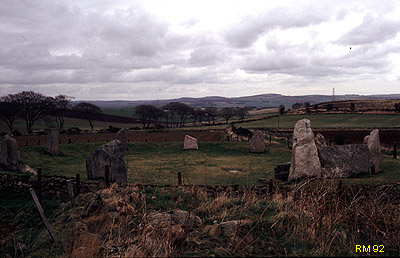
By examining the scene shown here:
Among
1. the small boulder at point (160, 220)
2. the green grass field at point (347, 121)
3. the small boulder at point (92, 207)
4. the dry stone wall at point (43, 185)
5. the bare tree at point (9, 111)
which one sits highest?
the bare tree at point (9, 111)

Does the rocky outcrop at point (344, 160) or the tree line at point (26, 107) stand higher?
the tree line at point (26, 107)

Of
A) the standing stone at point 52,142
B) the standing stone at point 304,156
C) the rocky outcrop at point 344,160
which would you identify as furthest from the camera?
the standing stone at point 52,142

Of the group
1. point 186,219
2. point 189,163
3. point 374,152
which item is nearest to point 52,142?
point 189,163

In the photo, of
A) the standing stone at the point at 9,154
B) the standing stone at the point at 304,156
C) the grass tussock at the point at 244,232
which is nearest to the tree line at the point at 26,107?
the standing stone at the point at 9,154

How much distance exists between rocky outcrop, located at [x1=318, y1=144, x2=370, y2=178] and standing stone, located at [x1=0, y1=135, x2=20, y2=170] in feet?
57.3

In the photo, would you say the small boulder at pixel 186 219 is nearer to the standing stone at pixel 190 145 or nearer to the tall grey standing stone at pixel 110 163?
the tall grey standing stone at pixel 110 163

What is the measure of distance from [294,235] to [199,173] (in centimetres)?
1347

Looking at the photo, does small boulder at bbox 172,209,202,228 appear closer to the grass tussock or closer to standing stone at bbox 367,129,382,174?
the grass tussock

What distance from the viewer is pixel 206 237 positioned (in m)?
5.68

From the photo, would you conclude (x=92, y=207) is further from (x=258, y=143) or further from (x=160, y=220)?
(x=258, y=143)

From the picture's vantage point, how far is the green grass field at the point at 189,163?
16430 mm

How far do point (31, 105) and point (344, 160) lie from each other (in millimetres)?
64842

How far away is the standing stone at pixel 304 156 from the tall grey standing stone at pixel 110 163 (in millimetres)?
8542

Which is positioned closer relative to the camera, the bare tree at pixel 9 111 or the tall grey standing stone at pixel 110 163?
the tall grey standing stone at pixel 110 163
